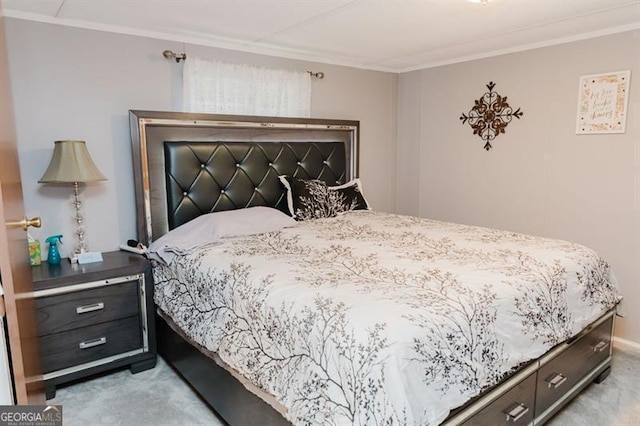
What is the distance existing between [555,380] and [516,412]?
40 cm

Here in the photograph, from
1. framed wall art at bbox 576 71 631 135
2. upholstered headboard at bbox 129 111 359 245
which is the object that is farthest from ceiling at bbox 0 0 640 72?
upholstered headboard at bbox 129 111 359 245

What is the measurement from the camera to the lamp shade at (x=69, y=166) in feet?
8.35

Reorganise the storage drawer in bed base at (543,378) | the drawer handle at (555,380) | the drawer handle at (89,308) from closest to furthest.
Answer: the storage drawer in bed base at (543,378), the drawer handle at (555,380), the drawer handle at (89,308)

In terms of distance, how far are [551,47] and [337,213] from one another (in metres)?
2.16

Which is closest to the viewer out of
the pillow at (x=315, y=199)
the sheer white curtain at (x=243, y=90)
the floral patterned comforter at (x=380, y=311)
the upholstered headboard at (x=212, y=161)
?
the floral patterned comforter at (x=380, y=311)

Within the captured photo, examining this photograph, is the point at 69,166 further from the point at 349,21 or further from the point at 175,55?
the point at 349,21

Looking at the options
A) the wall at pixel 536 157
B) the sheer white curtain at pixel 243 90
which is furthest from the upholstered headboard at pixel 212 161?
the wall at pixel 536 157

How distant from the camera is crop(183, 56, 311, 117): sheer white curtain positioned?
3.20 meters

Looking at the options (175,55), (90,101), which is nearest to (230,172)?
(175,55)

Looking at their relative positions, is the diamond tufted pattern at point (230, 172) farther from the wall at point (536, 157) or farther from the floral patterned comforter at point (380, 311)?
the wall at point (536, 157)

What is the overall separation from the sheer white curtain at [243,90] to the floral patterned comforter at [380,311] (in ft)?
3.95

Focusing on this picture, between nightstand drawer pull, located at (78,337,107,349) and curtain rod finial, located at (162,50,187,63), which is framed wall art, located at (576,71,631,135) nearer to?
curtain rod finial, located at (162,50,187,63)

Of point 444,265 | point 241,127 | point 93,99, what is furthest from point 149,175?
point 444,265

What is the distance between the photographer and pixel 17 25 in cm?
255
